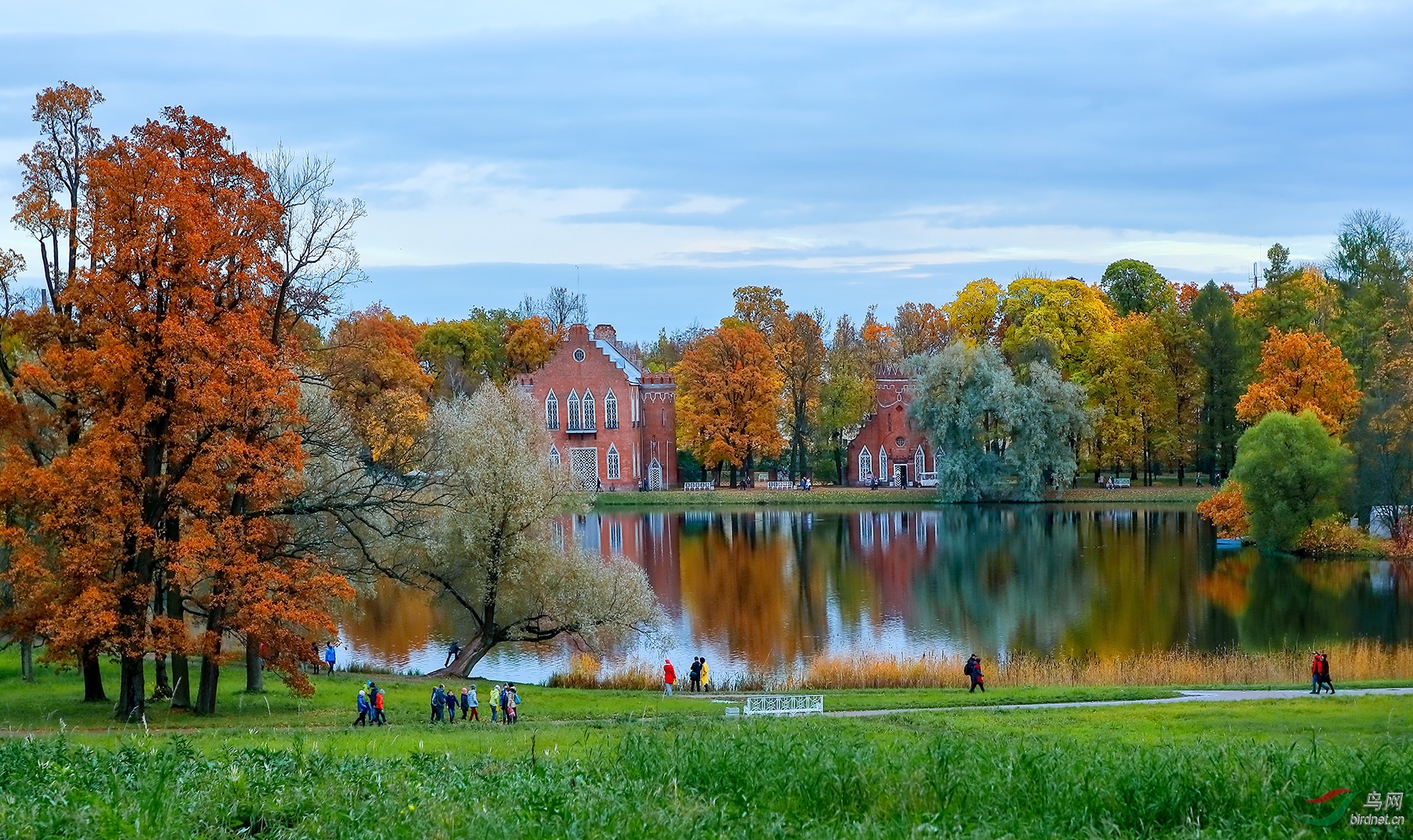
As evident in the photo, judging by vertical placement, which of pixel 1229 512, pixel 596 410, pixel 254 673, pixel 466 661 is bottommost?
pixel 466 661

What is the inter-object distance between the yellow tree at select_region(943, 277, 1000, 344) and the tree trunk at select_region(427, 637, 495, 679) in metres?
58.0

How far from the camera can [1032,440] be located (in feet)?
203

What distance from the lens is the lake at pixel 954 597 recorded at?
29156mm

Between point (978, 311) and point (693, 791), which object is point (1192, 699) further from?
point (978, 311)

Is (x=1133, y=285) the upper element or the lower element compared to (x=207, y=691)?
upper

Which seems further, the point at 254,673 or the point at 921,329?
the point at 921,329

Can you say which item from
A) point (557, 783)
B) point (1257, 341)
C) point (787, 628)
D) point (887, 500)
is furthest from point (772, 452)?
point (557, 783)

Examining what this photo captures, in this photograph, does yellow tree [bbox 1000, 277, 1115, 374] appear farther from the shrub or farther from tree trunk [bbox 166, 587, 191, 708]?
tree trunk [bbox 166, 587, 191, 708]

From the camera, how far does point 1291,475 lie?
143 ft

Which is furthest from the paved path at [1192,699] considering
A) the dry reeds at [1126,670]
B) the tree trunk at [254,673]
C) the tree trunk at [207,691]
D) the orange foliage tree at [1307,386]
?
the orange foliage tree at [1307,386]

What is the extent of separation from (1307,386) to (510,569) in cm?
3694

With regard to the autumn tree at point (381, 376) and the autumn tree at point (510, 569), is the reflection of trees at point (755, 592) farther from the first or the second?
the autumn tree at point (381, 376)

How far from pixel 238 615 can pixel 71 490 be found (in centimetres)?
291
